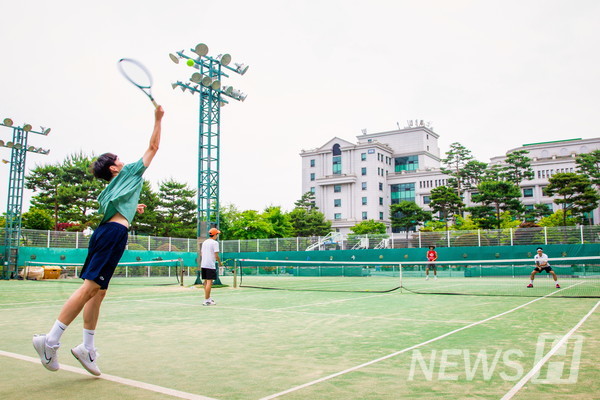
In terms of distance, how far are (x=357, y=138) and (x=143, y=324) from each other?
80.7 metres

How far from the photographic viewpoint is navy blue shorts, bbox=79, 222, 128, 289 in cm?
378

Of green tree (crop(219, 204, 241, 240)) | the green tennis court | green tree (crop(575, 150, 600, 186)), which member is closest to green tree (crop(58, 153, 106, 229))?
green tree (crop(219, 204, 241, 240))

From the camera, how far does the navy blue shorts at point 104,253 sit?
3.78 metres

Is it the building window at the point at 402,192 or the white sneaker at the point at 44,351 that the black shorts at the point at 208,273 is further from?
the building window at the point at 402,192

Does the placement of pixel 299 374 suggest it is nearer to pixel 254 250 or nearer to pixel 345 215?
pixel 254 250

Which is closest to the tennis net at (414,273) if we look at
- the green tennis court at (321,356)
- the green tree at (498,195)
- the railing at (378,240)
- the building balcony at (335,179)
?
the railing at (378,240)

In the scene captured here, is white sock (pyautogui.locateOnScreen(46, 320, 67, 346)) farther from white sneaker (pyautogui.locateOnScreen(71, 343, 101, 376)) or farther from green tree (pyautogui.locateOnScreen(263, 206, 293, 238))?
green tree (pyautogui.locateOnScreen(263, 206, 293, 238))

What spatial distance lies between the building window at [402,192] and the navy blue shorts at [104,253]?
2928 inches

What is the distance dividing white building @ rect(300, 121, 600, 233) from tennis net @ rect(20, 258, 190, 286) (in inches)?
1772

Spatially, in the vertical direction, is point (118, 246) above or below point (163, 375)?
above

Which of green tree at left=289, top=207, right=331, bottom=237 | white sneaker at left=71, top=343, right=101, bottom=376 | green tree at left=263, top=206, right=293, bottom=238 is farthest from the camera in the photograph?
green tree at left=289, top=207, right=331, bottom=237

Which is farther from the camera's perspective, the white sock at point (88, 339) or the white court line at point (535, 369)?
the white sock at point (88, 339)

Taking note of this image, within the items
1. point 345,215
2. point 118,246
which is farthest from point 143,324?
point 345,215

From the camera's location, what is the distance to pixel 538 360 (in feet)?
14.3
